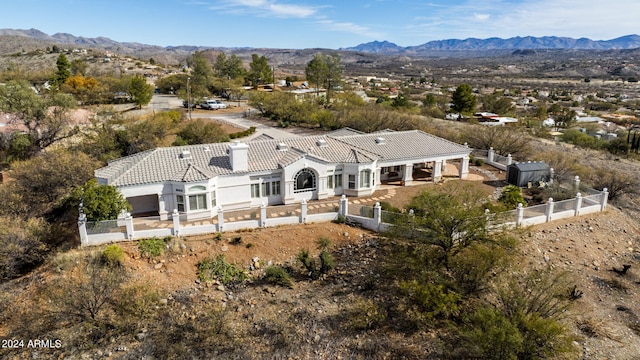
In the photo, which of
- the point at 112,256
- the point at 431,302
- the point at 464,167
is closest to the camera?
the point at 431,302

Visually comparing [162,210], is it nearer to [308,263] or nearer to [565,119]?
[308,263]

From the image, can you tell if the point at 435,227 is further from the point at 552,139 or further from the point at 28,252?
the point at 552,139

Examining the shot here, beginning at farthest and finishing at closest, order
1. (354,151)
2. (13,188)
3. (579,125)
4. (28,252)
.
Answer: (579,125)
(354,151)
(13,188)
(28,252)

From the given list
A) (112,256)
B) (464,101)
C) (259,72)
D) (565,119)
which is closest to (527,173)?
(112,256)

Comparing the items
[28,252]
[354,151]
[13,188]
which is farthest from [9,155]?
[354,151]

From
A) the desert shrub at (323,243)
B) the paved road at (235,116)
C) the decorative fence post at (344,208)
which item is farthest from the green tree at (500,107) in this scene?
the desert shrub at (323,243)
